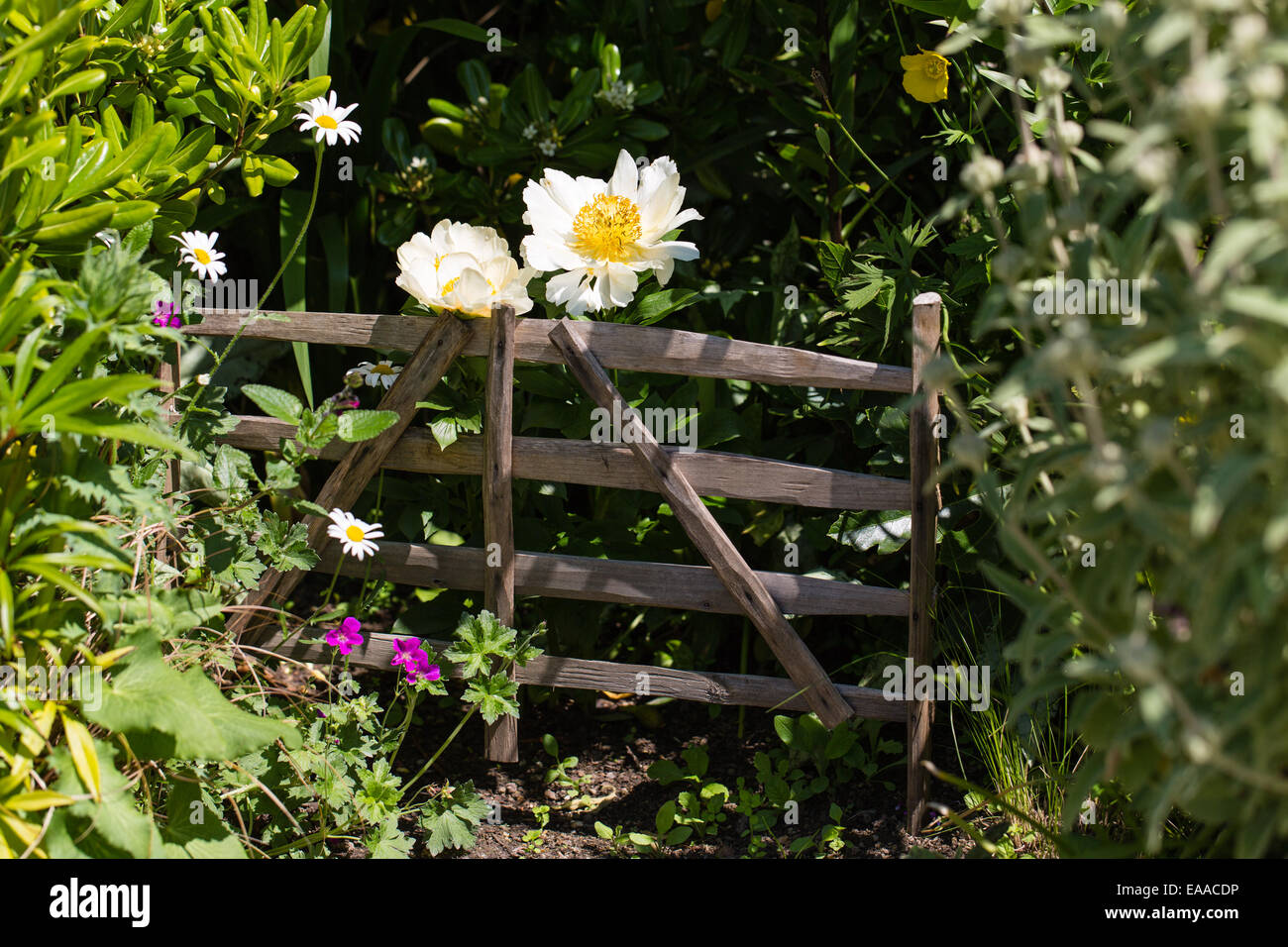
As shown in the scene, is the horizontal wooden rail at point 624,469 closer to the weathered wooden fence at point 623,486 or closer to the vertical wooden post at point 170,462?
the weathered wooden fence at point 623,486

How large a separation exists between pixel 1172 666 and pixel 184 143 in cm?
189

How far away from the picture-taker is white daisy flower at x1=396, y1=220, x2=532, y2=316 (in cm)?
222

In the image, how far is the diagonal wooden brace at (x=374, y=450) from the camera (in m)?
2.30

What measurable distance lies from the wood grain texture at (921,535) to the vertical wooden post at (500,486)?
2.69ft

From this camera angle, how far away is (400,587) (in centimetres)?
313

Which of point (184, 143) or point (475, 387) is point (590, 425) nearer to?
point (475, 387)

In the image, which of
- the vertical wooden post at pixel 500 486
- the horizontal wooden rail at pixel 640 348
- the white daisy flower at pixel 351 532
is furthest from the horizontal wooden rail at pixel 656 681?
the horizontal wooden rail at pixel 640 348

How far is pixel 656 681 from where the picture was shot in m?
2.36

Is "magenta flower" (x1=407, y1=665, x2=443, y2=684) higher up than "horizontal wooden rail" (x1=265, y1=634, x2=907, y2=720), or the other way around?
"magenta flower" (x1=407, y1=665, x2=443, y2=684)

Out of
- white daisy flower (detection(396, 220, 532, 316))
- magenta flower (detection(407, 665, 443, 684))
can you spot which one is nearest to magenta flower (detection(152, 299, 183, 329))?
white daisy flower (detection(396, 220, 532, 316))

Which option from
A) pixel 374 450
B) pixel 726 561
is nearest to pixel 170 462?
pixel 374 450

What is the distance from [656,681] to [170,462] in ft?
3.70

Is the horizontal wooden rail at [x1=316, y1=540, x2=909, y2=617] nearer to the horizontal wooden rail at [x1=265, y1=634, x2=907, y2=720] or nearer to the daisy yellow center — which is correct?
the horizontal wooden rail at [x1=265, y1=634, x2=907, y2=720]
